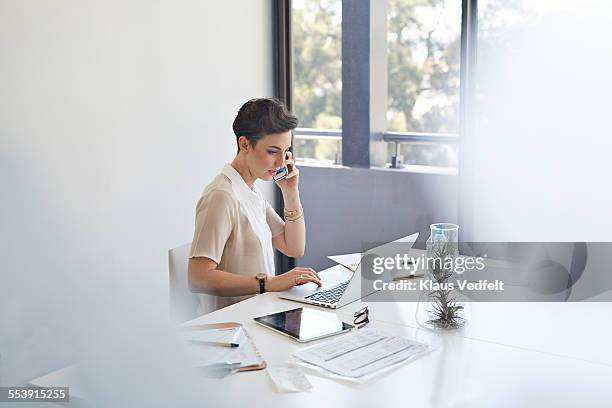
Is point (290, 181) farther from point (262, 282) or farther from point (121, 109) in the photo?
point (121, 109)

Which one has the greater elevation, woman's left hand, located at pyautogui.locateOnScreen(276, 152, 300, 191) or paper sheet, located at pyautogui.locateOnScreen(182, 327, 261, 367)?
woman's left hand, located at pyautogui.locateOnScreen(276, 152, 300, 191)

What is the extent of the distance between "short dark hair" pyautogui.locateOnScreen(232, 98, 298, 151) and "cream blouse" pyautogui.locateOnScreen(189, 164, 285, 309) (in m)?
0.12

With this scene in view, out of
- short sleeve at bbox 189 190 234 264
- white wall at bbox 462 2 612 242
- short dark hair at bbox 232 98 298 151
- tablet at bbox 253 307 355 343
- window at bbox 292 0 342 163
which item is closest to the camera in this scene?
tablet at bbox 253 307 355 343

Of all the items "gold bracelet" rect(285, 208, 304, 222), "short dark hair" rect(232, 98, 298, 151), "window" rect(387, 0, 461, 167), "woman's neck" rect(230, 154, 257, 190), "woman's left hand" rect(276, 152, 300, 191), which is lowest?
"gold bracelet" rect(285, 208, 304, 222)

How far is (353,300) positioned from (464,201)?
125 cm

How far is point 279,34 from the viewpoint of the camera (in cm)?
335

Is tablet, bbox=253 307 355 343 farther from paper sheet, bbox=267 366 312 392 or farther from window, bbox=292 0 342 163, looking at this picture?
window, bbox=292 0 342 163

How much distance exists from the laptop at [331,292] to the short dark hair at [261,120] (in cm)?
47

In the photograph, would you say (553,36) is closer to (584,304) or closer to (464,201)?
(464,201)

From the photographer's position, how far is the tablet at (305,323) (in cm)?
143

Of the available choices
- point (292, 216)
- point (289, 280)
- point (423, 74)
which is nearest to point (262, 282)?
point (289, 280)

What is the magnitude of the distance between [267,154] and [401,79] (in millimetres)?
4975

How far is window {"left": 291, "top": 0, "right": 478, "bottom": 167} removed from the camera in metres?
3.12

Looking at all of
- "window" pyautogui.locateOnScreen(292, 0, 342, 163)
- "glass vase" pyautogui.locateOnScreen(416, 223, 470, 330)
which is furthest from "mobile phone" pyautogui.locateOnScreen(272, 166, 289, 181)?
"window" pyautogui.locateOnScreen(292, 0, 342, 163)
